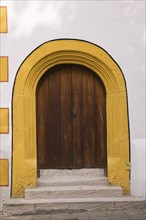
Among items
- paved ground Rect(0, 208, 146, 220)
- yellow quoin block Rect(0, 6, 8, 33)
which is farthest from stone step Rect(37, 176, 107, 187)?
yellow quoin block Rect(0, 6, 8, 33)

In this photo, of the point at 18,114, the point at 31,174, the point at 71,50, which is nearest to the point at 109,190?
the point at 31,174

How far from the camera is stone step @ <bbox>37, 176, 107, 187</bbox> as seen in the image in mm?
7012

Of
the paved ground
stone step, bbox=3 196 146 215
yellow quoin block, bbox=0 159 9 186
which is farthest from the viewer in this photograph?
yellow quoin block, bbox=0 159 9 186

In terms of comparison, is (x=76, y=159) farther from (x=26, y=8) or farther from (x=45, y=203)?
(x=26, y=8)

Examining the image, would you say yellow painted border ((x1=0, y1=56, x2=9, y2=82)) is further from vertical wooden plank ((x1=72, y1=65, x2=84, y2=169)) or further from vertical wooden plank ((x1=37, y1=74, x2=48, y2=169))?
vertical wooden plank ((x1=72, y1=65, x2=84, y2=169))

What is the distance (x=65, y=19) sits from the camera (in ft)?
22.8

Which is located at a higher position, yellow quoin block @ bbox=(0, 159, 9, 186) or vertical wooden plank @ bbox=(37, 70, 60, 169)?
vertical wooden plank @ bbox=(37, 70, 60, 169)

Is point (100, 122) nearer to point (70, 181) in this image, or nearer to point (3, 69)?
point (70, 181)

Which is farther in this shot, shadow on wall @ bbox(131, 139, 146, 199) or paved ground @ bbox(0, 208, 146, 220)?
shadow on wall @ bbox(131, 139, 146, 199)

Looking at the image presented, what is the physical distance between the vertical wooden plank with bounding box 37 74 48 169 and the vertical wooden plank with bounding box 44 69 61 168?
53 mm

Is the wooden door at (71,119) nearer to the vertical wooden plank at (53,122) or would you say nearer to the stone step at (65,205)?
the vertical wooden plank at (53,122)

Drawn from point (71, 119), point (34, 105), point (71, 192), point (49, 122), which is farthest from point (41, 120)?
point (71, 192)

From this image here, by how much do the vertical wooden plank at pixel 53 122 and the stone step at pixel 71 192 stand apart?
1.80 feet

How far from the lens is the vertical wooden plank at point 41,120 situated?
724cm
